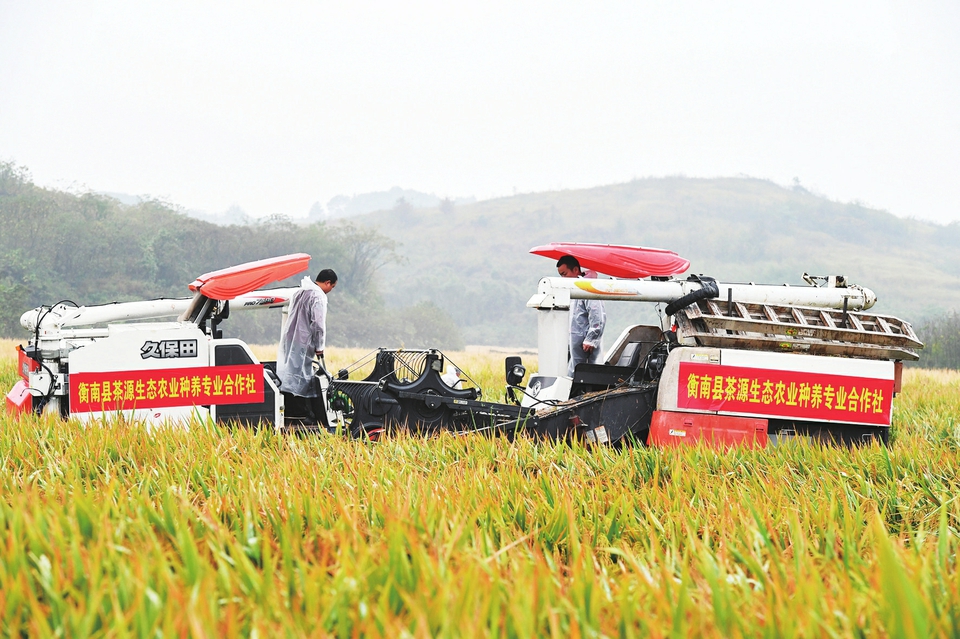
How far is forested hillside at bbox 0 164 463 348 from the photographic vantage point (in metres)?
50.1

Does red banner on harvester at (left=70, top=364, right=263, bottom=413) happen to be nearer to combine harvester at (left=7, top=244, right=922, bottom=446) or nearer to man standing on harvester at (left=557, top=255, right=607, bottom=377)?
combine harvester at (left=7, top=244, right=922, bottom=446)

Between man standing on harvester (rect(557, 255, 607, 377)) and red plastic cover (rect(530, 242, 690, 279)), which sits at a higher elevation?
red plastic cover (rect(530, 242, 690, 279))

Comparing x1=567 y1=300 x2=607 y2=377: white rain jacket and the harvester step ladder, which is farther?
x1=567 y1=300 x2=607 y2=377: white rain jacket

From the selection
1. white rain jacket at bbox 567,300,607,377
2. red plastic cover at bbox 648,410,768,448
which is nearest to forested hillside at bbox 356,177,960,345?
white rain jacket at bbox 567,300,607,377

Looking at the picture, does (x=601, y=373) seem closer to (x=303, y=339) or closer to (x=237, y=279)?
(x=303, y=339)

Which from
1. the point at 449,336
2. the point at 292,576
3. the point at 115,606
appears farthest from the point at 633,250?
the point at 449,336

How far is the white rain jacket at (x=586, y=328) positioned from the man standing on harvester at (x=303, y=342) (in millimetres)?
2576

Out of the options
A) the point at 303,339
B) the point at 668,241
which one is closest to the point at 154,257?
the point at 303,339

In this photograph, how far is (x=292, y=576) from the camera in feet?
10.1

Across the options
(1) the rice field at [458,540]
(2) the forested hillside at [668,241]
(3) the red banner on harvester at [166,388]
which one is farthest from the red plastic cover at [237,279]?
(2) the forested hillside at [668,241]

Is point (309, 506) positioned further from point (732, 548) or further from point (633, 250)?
point (633, 250)

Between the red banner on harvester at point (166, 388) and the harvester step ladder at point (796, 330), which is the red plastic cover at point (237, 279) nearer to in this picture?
the red banner on harvester at point (166, 388)

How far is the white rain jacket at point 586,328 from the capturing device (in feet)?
29.6

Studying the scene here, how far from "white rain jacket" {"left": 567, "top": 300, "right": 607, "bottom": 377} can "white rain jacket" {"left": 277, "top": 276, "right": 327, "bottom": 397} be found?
8.46 feet
